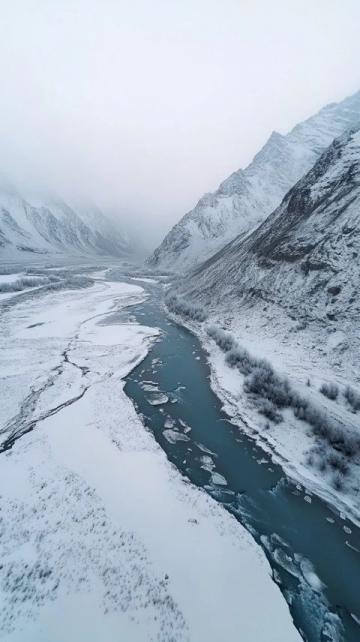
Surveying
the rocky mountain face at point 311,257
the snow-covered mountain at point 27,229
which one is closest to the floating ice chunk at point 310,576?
the rocky mountain face at point 311,257

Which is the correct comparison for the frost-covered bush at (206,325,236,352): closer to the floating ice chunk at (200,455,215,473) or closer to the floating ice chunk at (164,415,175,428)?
the floating ice chunk at (164,415,175,428)

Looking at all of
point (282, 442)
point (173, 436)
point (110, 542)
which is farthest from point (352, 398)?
point (110, 542)

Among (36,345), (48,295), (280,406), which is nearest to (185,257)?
(48,295)

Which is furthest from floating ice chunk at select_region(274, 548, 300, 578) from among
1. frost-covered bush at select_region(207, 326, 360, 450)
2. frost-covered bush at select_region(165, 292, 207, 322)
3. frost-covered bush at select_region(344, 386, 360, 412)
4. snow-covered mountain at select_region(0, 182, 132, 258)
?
snow-covered mountain at select_region(0, 182, 132, 258)

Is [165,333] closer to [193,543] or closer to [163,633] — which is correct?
[193,543]

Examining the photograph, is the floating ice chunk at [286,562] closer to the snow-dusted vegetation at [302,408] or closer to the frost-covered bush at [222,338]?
the snow-dusted vegetation at [302,408]
